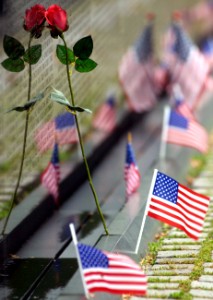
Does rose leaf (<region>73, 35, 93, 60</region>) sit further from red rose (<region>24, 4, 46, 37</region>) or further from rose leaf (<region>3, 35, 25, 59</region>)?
rose leaf (<region>3, 35, 25, 59</region>)

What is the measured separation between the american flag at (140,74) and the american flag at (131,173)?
Answer: 4.23 metres

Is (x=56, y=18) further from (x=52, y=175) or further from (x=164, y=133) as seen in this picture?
(x=164, y=133)

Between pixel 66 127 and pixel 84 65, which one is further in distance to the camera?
pixel 66 127

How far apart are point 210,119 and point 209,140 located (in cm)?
138

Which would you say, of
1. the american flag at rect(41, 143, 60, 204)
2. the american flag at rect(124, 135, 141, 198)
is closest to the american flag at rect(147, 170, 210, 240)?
the american flag at rect(124, 135, 141, 198)

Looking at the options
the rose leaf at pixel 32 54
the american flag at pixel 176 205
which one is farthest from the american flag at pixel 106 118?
the rose leaf at pixel 32 54

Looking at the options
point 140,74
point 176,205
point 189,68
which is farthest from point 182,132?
point 176,205

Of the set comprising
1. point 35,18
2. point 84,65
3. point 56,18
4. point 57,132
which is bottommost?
point 84,65

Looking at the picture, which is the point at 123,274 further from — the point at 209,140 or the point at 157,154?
the point at 209,140

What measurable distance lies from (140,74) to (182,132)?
3.17m

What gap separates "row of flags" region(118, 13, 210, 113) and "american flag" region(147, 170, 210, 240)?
626cm

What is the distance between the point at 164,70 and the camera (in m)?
18.2

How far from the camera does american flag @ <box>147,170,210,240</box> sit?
10594 mm

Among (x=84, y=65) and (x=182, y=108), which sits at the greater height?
(x=182, y=108)
